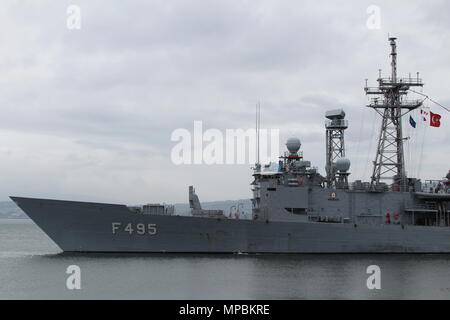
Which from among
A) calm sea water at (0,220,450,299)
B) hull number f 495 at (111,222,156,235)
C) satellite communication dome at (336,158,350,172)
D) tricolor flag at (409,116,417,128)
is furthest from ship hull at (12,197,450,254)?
tricolor flag at (409,116,417,128)

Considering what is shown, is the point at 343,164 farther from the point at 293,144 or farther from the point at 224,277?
the point at 224,277

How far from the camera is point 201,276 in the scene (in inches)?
949

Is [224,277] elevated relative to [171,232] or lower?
lower

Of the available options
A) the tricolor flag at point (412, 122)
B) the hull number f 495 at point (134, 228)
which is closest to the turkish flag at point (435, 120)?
the tricolor flag at point (412, 122)

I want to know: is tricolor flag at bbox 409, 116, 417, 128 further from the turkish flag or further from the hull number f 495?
the hull number f 495

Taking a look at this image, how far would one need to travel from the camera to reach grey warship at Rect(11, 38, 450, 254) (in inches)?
1165

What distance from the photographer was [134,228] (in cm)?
2964

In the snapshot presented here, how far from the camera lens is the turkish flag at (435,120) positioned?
3125 centimetres

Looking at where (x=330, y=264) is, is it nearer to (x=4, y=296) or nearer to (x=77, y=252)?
(x=77, y=252)

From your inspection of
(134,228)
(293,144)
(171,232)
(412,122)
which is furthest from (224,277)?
(412,122)

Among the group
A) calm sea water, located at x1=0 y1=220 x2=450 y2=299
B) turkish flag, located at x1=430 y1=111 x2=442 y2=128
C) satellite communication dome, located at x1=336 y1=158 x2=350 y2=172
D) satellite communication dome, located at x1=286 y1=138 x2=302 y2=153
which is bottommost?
calm sea water, located at x1=0 y1=220 x2=450 y2=299

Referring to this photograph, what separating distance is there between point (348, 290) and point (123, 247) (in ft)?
41.6

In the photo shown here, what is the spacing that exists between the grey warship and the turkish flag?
7.90ft

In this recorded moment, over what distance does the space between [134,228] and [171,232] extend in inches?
75.0
